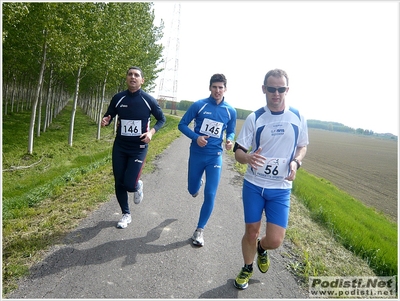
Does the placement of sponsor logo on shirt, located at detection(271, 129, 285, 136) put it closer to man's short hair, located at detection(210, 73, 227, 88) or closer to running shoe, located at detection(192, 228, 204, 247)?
man's short hair, located at detection(210, 73, 227, 88)

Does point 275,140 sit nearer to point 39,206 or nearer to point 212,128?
point 212,128

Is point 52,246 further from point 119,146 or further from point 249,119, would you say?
point 249,119

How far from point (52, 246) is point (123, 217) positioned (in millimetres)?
1170

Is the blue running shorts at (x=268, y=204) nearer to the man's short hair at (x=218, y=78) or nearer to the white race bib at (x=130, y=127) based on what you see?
the man's short hair at (x=218, y=78)

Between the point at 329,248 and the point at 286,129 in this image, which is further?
the point at 329,248

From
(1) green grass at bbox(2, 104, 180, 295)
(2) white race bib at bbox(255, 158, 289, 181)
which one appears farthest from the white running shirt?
(1) green grass at bbox(2, 104, 180, 295)

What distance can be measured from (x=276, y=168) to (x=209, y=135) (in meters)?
1.45

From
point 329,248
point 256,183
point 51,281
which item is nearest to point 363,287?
point 329,248

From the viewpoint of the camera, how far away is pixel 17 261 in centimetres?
317

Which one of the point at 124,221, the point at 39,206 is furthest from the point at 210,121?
the point at 39,206

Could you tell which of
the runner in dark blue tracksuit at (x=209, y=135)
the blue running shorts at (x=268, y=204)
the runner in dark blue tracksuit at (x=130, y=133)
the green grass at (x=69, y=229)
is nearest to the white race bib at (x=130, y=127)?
the runner in dark blue tracksuit at (x=130, y=133)

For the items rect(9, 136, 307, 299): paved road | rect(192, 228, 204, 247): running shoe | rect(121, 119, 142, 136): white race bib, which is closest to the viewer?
rect(9, 136, 307, 299): paved road

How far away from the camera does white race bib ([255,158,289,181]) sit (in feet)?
10.5

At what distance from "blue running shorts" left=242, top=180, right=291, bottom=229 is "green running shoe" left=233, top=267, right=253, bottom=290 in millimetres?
609
